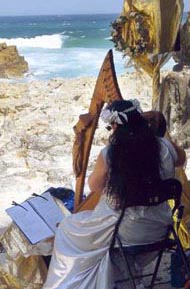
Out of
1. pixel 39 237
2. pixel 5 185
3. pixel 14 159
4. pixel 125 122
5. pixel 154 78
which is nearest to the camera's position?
pixel 125 122

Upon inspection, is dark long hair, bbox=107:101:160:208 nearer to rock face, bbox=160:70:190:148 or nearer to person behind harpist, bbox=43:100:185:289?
person behind harpist, bbox=43:100:185:289

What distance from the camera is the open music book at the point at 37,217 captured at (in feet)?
8.32

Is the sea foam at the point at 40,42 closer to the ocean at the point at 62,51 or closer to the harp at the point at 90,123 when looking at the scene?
the ocean at the point at 62,51

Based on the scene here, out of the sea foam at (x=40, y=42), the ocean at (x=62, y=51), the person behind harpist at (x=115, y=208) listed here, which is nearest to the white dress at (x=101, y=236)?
the person behind harpist at (x=115, y=208)

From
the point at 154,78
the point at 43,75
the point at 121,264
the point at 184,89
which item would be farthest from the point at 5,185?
the point at 43,75

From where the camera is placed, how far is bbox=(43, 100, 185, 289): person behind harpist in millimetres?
2033

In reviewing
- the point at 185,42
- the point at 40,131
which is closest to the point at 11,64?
the point at 40,131

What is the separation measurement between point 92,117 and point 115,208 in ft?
2.14

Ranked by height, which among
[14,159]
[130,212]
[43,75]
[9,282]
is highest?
[130,212]

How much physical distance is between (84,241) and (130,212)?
0.75ft

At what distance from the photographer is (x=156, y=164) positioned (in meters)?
2.07

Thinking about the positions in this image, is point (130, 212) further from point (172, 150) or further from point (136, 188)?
point (172, 150)

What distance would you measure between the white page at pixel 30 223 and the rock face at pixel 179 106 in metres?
2.14

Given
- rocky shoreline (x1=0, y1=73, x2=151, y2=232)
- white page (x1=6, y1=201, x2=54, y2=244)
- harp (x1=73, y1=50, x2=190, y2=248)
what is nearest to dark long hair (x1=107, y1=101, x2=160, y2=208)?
harp (x1=73, y1=50, x2=190, y2=248)
